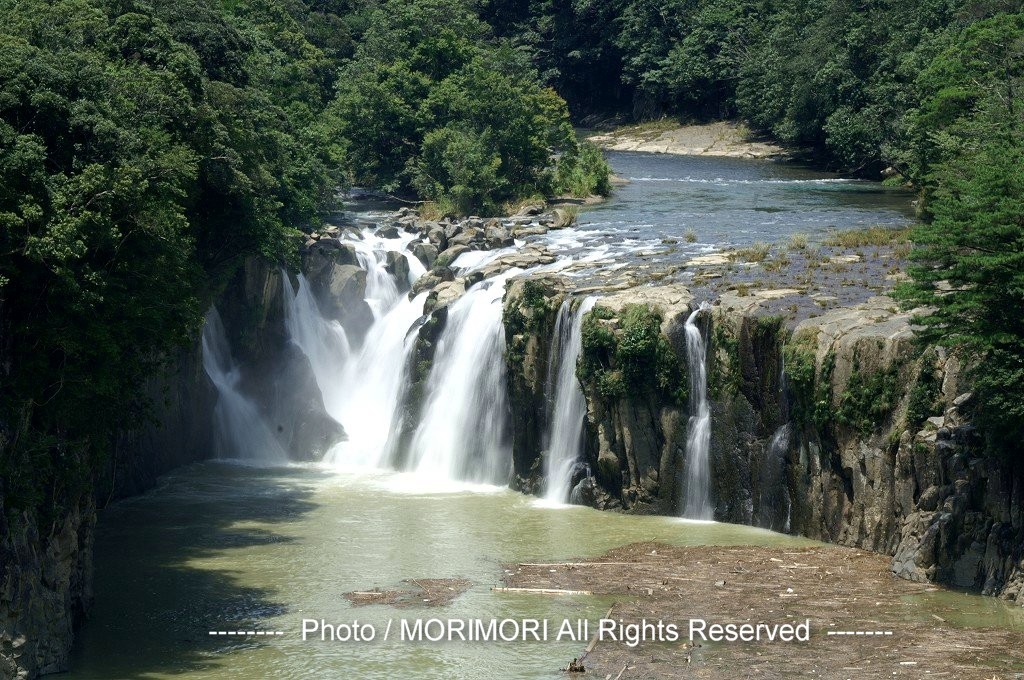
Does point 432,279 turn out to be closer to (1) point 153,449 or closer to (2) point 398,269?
(2) point 398,269

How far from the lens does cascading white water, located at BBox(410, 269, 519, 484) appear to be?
40281 mm

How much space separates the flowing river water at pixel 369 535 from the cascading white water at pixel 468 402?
6cm

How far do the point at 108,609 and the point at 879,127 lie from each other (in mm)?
54475

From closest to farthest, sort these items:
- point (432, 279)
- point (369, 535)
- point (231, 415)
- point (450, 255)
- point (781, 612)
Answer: point (781, 612)
point (369, 535)
point (231, 415)
point (432, 279)
point (450, 255)

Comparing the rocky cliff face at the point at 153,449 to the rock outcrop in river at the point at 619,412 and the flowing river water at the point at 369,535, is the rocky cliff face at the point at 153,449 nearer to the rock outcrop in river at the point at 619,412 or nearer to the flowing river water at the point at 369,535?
the rock outcrop in river at the point at 619,412

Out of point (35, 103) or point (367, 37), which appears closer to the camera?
point (35, 103)

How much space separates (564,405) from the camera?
125ft

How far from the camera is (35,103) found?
2578 centimetres

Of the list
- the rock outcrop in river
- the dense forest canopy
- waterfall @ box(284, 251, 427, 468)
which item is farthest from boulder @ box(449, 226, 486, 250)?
the dense forest canopy

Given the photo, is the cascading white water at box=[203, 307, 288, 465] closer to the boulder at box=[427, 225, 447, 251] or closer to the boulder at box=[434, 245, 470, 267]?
the boulder at box=[434, 245, 470, 267]

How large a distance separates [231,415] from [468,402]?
27.3 feet

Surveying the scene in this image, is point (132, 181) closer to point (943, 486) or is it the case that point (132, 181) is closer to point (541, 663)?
point (541, 663)

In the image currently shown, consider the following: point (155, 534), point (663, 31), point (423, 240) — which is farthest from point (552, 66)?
point (155, 534)

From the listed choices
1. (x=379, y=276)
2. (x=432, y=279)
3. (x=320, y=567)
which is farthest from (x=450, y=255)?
(x=320, y=567)
